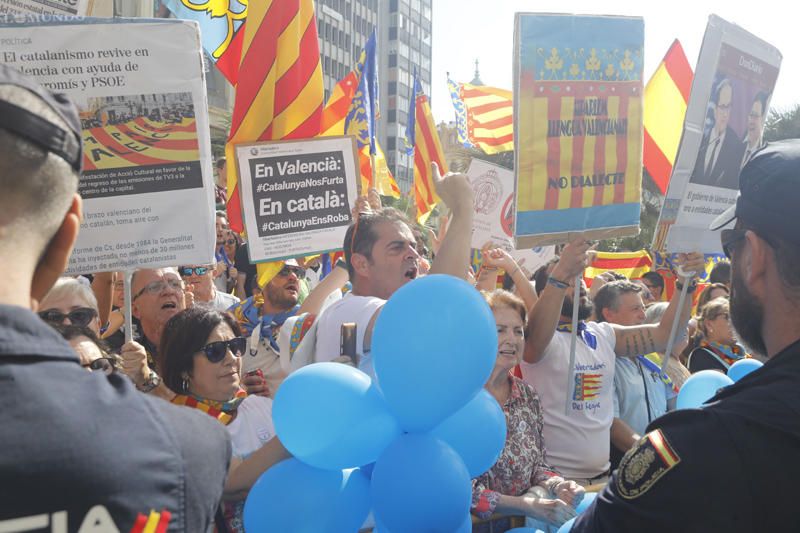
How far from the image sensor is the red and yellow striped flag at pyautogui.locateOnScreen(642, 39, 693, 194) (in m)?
5.83

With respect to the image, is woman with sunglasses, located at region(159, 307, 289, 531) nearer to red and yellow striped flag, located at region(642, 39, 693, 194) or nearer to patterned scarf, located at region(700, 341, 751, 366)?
patterned scarf, located at region(700, 341, 751, 366)

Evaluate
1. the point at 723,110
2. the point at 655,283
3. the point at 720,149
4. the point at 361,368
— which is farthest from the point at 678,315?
the point at 655,283

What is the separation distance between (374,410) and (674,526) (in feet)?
3.36

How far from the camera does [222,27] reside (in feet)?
17.6

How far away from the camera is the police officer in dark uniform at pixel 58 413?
0.91 metres

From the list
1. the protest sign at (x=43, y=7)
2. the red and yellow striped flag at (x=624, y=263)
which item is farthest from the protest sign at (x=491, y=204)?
the protest sign at (x=43, y=7)

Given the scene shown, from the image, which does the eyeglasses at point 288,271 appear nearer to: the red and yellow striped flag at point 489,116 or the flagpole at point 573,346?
the flagpole at point 573,346

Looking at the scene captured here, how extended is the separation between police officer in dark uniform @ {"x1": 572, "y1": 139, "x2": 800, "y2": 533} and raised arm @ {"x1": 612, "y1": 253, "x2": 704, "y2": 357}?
7.85 feet

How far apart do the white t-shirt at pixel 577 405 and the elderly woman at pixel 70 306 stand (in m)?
2.35

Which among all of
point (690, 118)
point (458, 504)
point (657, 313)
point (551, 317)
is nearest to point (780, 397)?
point (458, 504)

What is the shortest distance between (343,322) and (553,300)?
1.44 meters

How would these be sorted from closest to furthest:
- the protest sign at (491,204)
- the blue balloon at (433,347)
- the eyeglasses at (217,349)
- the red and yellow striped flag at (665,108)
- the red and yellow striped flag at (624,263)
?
1. the blue balloon at (433,347)
2. the eyeglasses at (217,349)
3. the red and yellow striped flag at (665,108)
4. the protest sign at (491,204)
5. the red and yellow striped flag at (624,263)

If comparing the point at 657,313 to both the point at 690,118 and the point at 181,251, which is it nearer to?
the point at 690,118

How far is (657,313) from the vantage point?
5.49 m
